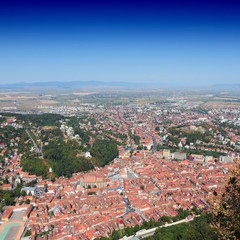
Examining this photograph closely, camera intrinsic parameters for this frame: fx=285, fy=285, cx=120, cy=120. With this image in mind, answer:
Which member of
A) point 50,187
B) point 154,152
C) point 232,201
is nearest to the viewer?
point 232,201

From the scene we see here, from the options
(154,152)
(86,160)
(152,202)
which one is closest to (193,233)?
(152,202)

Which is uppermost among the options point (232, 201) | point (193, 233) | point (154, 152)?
point (232, 201)

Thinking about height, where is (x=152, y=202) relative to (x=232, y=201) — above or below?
below

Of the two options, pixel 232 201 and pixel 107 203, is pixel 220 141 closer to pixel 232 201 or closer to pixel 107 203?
pixel 107 203

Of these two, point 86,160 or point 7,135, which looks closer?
point 86,160

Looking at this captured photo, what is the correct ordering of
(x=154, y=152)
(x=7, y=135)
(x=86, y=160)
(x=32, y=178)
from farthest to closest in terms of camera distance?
(x=7, y=135), (x=154, y=152), (x=86, y=160), (x=32, y=178)

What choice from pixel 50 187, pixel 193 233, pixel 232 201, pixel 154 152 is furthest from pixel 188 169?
pixel 232 201

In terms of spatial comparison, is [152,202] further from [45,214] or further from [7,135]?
[7,135]

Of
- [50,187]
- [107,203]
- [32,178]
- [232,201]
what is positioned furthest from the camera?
[32,178]

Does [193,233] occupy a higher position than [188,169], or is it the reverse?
[193,233]
